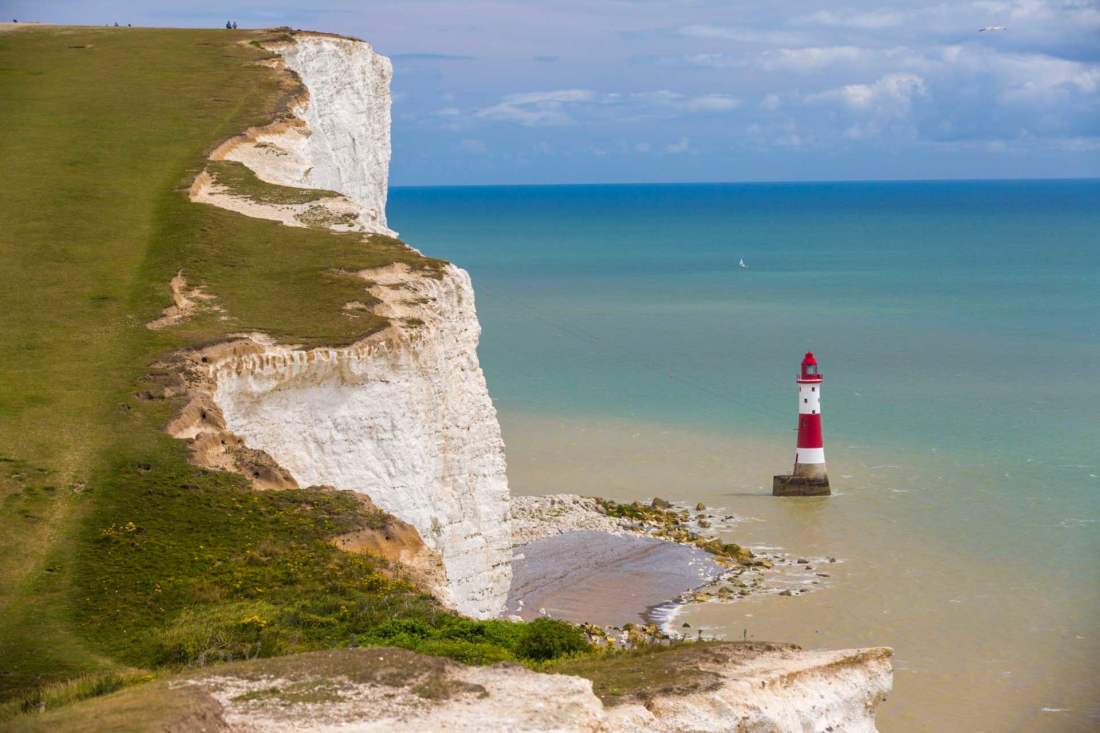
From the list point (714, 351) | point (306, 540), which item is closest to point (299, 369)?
point (306, 540)

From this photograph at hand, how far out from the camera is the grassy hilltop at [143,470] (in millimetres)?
17453

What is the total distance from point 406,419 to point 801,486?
810 inches

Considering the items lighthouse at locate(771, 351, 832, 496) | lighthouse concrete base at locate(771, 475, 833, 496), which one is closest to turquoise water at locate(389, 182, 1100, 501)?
lighthouse concrete base at locate(771, 475, 833, 496)

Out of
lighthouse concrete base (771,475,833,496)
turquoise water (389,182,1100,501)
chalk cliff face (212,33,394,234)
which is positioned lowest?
lighthouse concrete base (771,475,833,496)

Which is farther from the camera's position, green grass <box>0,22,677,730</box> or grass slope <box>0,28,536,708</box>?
grass slope <box>0,28,536,708</box>

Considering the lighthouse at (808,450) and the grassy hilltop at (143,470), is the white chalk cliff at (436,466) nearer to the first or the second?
the grassy hilltop at (143,470)

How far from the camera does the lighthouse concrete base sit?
143 feet

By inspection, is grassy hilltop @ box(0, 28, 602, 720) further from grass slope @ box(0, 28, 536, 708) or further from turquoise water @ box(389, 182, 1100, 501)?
turquoise water @ box(389, 182, 1100, 501)

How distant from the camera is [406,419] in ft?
85.1

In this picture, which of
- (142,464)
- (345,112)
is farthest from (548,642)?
(345,112)

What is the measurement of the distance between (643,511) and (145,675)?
88.9 feet

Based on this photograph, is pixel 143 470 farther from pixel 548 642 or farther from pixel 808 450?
pixel 808 450

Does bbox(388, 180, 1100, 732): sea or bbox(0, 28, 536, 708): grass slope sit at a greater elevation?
bbox(0, 28, 536, 708): grass slope

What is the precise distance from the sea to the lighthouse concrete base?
58cm
